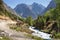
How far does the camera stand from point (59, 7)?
7456cm

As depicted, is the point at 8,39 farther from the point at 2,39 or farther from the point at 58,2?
the point at 58,2

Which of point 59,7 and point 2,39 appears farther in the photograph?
point 59,7

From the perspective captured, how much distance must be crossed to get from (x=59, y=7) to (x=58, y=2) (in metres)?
1.86

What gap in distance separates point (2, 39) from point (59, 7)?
44.4 metres

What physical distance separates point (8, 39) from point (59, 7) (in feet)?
141

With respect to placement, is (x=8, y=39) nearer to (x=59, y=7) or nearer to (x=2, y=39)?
(x=2, y=39)

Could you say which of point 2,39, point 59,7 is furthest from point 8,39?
point 59,7

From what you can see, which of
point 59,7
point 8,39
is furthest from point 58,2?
point 8,39

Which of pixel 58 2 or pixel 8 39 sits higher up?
pixel 58 2

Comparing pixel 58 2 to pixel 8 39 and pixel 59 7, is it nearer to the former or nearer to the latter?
pixel 59 7

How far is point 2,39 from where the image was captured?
3328 centimetres

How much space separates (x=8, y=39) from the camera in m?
34.6

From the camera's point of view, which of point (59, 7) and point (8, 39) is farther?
point (59, 7)

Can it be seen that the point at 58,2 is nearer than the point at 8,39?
No
